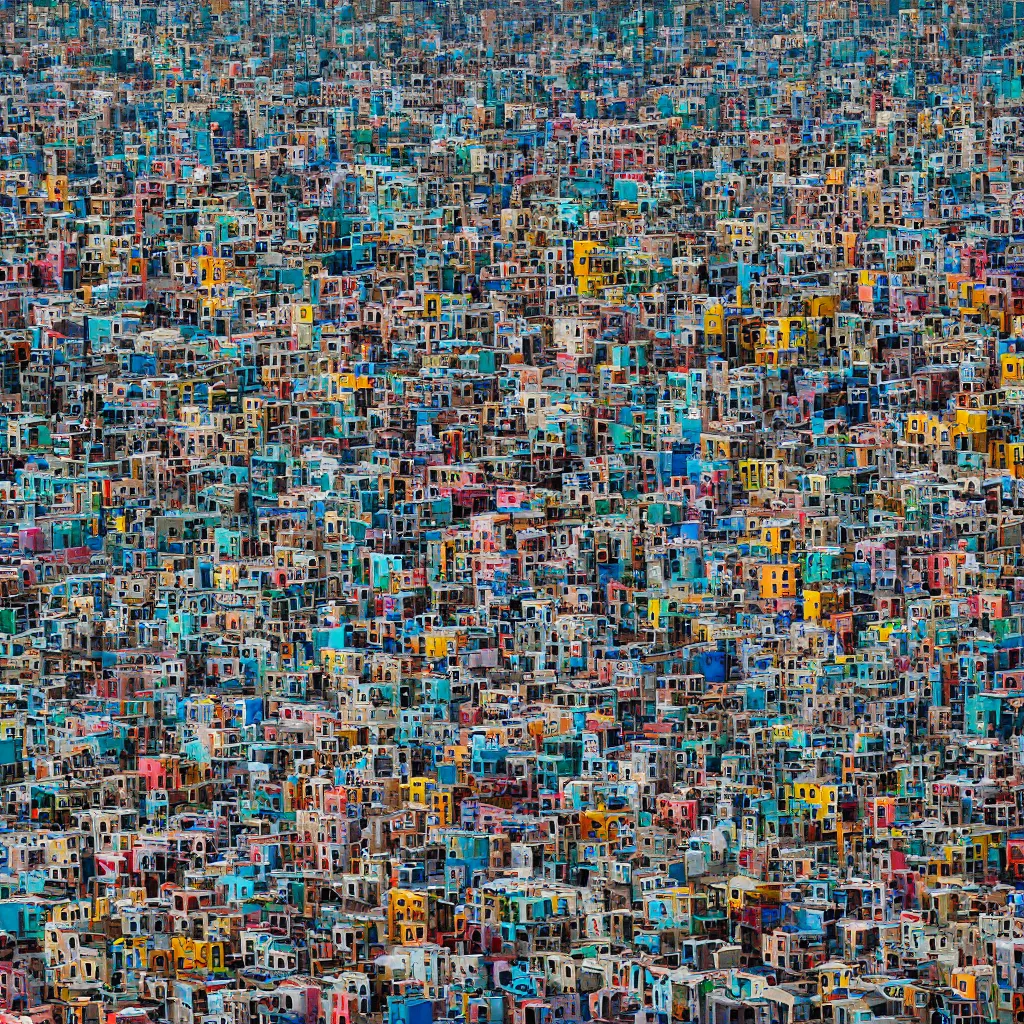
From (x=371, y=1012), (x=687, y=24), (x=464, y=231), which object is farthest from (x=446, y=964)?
(x=687, y=24)

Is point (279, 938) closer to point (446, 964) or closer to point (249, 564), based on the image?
point (446, 964)

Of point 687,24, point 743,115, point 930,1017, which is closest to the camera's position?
point 930,1017

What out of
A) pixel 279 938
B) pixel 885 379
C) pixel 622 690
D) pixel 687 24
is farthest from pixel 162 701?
pixel 687 24

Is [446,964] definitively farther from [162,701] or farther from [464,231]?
[464,231]

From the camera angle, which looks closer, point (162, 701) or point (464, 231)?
point (162, 701)

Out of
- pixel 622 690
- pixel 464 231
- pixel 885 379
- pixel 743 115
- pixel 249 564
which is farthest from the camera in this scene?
pixel 743 115

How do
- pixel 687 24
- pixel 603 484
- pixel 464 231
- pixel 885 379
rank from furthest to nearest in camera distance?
pixel 687 24 < pixel 464 231 < pixel 885 379 < pixel 603 484
